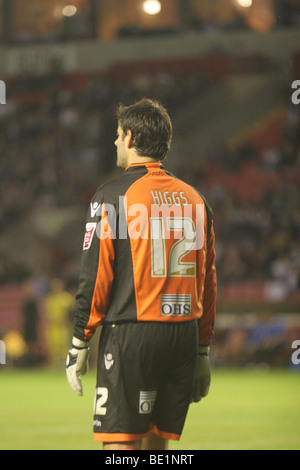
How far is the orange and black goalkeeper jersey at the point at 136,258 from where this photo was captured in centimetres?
373

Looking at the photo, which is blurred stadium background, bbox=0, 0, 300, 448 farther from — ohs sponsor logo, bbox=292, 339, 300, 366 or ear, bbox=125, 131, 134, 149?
ear, bbox=125, 131, 134, 149

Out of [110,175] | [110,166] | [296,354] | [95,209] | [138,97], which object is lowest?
[296,354]

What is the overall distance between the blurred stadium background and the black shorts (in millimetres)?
14249

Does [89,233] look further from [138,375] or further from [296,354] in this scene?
[296,354]

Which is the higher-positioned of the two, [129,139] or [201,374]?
[129,139]

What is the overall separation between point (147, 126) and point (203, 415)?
6.14m

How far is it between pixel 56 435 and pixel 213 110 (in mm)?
18511

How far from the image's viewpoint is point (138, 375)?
3.73m

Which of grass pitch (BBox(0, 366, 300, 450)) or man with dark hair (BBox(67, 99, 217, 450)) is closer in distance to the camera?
man with dark hair (BBox(67, 99, 217, 450))

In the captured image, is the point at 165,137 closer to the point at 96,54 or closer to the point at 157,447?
the point at 157,447

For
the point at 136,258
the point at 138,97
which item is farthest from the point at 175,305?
the point at 138,97

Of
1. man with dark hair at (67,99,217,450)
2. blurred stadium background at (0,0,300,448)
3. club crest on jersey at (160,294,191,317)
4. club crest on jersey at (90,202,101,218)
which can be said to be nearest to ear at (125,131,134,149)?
man with dark hair at (67,99,217,450)

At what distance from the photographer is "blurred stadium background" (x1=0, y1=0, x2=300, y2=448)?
19953mm

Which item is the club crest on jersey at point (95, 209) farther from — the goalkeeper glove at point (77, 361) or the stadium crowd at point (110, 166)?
the stadium crowd at point (110, 166)
